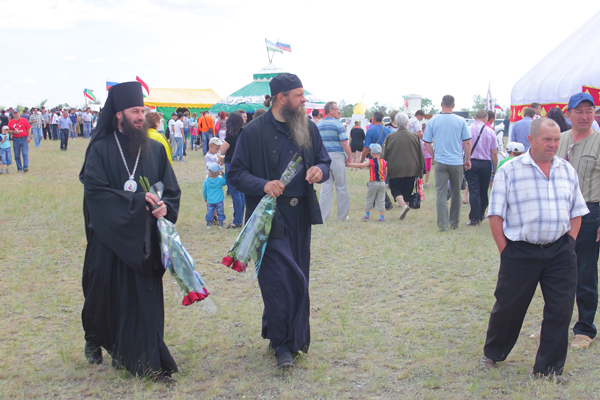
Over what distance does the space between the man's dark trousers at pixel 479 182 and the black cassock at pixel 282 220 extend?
18.3ft

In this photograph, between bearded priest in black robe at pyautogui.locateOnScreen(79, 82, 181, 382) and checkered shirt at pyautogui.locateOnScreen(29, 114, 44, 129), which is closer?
bearded priest in black robe at pyautogui.locateOnScreen(79, 82, 181, 382)

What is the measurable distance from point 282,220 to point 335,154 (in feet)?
18.5

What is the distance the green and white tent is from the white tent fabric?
471 inches

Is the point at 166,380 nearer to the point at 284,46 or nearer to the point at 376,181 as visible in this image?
the point at 376,181

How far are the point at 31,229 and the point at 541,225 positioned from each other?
8.40 meters

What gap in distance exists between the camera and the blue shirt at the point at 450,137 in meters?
8.71

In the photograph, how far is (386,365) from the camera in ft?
13.6

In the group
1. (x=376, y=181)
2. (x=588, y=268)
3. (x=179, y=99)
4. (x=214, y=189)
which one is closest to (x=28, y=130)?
(x=214, y=189)

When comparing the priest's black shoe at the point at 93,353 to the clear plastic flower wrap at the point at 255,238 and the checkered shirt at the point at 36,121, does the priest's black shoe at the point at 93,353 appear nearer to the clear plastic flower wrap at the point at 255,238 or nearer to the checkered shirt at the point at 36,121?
the clear plastic flower wrap at the point at 255,238

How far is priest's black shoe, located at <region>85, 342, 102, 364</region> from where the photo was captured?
13.4ft

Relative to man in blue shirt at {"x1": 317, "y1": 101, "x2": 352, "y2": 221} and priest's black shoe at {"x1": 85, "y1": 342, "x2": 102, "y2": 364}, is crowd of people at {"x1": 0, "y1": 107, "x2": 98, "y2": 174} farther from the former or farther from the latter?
priest's black shoe at {"x1": 85, "y1": 342, "x2": 102, "y2": 364}

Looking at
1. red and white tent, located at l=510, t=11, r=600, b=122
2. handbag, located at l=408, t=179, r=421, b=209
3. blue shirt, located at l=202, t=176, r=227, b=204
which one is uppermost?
red and white tent, located at l=510, t=11, r=600, b=122

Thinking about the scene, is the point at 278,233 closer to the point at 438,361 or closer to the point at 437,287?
the point at 438,361

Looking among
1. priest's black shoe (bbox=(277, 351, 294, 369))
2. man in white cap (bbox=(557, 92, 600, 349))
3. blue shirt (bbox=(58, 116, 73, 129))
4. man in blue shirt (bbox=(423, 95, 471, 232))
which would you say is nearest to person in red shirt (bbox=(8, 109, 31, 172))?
blue shirt (bbox=(58, 116, 73, 129))
